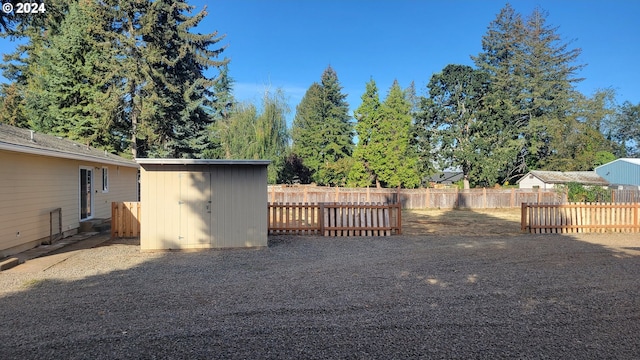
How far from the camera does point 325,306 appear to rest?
14.4ft

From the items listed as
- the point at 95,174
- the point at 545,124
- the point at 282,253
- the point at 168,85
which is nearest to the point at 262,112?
the point at 168,85

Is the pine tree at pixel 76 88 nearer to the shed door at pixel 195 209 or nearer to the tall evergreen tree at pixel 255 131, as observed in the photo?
the tall evergreen tree at pixel 255 131

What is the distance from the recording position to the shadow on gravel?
10.8ft

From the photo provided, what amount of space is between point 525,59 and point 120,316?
4193 centimetres

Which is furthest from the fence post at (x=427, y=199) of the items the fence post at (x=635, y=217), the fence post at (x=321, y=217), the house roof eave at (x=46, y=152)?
the house roof eave at (x=46, y=152)

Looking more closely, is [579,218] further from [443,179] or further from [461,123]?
[443,179]

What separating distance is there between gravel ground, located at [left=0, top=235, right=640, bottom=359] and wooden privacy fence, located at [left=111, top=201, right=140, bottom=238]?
2268 millimetres

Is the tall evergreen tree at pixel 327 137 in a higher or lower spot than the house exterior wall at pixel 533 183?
higher

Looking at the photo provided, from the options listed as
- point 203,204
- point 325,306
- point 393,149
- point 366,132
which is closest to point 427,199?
point 393,149

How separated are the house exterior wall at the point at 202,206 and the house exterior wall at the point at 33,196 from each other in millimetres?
2559

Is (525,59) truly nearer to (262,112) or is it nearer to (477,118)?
(477,118)

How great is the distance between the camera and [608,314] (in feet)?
13.8

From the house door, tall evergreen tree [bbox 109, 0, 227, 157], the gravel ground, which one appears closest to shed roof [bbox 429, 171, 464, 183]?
tall evergreen tree [bbox 109, 0, 227, 157]

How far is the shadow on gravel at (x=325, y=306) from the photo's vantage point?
3307 millimetres
